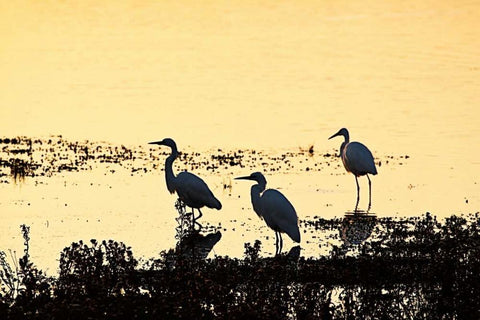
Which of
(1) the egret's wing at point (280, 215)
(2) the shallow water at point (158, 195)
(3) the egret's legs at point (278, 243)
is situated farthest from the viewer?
(2) the shallow water at point (158, 195)

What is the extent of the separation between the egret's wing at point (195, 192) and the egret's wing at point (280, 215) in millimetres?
2064

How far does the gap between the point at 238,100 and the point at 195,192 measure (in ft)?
49.2

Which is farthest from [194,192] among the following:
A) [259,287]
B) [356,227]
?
[259,287]

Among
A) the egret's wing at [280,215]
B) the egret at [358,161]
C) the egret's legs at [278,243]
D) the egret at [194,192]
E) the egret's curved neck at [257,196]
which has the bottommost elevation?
the egret's legs at [278,243]

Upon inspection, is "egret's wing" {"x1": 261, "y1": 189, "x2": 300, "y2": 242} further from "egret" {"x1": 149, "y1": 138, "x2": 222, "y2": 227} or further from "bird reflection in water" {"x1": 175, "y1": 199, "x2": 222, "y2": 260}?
"egret" {"x1": 149, "y1": 138, "x2": 222, "y2": 227}

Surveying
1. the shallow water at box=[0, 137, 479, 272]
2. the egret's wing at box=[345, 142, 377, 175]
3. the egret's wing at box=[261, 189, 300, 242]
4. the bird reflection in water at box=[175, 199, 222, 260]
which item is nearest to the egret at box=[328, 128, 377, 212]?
the egret's wing at box=[345, 142, 377, 175]

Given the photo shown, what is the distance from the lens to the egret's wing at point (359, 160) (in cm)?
1989

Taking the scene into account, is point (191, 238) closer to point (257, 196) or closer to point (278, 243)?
point (257, 196)

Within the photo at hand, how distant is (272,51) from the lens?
4153 centimetres

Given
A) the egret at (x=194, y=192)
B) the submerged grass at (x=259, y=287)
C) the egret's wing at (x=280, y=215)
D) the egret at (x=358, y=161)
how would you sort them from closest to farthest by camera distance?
the submerged grass at (x=259, y=287) < the egret's wing at (x=280, y=215) < the egret at (x=194, y=192) < the egret at (x=358, y=161)

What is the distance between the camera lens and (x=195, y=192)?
17031 mm

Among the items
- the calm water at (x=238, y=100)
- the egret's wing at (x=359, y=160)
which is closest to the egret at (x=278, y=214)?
the calm water at (x=238, y=100)

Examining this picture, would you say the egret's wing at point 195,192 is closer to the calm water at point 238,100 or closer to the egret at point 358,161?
the calm water at point 238,100

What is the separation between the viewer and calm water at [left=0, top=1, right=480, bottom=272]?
1800 centimetres
